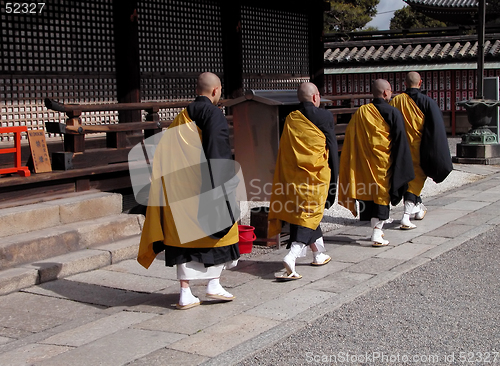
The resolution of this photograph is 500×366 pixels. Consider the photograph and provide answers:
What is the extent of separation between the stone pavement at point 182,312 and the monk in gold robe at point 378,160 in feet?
1.65

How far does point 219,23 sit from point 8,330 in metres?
7.03

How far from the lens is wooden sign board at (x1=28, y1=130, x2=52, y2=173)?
696 cm

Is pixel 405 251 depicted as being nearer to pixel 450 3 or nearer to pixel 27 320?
pixel 27 320

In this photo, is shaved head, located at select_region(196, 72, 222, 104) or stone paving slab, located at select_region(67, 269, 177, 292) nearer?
shaved head, located at select_region(196, 72, 222, 104)

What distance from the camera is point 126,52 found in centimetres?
867

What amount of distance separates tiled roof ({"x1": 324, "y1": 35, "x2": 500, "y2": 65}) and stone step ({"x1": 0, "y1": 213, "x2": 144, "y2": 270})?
15.2m

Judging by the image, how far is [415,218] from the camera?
27.1 feet

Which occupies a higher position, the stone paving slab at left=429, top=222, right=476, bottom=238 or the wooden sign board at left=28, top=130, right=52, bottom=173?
the wooden sign board at left=28, top=130, right=52, bottom=173

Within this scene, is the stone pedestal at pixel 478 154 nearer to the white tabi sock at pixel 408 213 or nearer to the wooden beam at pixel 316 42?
the wooden beam at pixel 316 42

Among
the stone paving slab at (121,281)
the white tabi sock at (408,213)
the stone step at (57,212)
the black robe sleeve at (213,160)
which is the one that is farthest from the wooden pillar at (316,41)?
the black robe sleeve at (213,160)

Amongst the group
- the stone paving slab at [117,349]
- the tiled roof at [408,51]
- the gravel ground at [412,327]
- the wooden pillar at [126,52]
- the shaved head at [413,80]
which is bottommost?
the gravel ground at [412,327]

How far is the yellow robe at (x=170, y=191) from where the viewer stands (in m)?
4.80

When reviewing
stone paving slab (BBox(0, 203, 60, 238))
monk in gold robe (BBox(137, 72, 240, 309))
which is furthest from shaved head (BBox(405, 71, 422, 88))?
stone paving slab (BBox(0, 203, 60, 238))

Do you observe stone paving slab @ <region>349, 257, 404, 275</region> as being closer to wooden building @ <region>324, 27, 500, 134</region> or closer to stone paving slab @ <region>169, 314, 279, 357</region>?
stone paving slab @ <region>169, 314, 279, 357</region>
